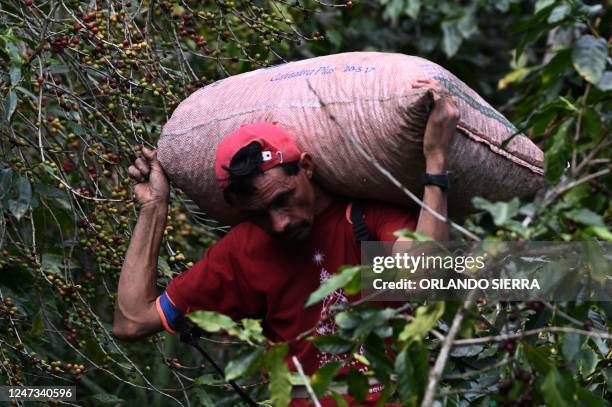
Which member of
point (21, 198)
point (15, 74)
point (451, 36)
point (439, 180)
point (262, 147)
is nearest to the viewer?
point (439, 180)

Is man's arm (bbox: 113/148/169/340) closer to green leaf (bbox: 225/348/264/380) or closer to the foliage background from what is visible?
the foliage background

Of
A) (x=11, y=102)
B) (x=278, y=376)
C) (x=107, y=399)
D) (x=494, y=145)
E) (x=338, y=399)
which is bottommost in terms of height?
(x=107, y=399)

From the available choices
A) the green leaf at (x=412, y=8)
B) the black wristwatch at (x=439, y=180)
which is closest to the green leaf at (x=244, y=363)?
the black wristwatch at (x=439, y=180)

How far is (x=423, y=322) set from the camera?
2.26m

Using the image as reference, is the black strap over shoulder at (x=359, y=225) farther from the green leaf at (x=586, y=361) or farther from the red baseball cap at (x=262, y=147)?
the green leaf at (x=586, y=361)

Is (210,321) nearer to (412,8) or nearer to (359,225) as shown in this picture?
(359,225)

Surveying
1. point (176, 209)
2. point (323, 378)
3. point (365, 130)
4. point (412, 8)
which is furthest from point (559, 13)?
point (412, 8)

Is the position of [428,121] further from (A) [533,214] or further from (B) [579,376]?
(B) [579,376]

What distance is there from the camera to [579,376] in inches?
110

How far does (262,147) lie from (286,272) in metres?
0.34

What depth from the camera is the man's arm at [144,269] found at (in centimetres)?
302

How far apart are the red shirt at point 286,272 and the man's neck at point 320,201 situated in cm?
1

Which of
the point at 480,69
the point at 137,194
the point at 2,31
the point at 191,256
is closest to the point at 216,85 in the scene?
the point at 137,194

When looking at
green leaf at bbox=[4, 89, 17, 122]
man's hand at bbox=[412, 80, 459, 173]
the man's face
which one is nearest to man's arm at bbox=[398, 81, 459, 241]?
man's hand at bbox=[412, 80, 459, 173]
